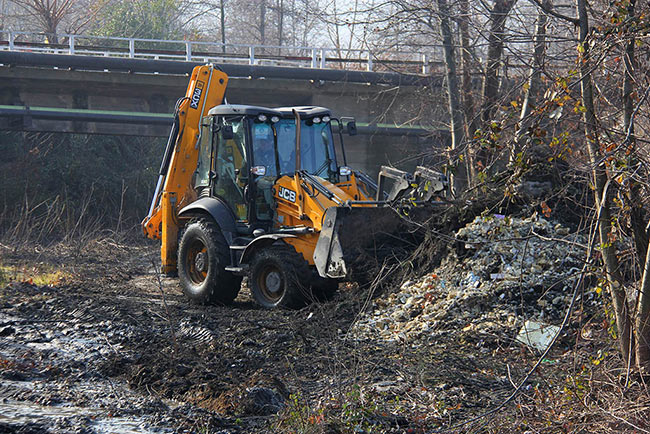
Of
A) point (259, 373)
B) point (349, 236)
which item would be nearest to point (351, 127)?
point (349, 236)

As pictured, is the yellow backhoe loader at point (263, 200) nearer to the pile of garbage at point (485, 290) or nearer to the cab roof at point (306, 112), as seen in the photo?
the cab roof at point (306, 112)

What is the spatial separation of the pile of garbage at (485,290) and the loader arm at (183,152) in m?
4.37

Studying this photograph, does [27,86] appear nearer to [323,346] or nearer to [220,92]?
[220,92]

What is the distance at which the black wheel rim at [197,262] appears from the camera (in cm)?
1128

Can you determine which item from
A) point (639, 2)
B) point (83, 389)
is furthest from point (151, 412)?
point (639, 2)

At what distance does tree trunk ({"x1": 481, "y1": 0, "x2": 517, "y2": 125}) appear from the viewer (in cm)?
1006

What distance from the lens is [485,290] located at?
8422 mm

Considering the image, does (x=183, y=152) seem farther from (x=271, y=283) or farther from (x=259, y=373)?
(x=259, y=373)

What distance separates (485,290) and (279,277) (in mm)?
2935

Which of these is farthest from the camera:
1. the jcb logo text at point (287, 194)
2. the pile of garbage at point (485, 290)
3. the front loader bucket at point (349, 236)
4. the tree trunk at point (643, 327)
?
the jcb logo text at point (287, 194)

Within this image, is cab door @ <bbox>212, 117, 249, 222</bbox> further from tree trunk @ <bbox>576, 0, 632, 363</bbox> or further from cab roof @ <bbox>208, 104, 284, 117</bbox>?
tree trunk @ <bbox>576, 0, 632, 363</bbox>

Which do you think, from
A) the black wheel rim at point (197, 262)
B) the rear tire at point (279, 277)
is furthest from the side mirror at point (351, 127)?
the black wheel rim at point (197, 262)

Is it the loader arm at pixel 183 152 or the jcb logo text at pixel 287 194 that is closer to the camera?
the jcb logo text at pixel 287 194

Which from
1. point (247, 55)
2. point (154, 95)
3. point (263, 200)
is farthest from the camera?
point (247, 55)
